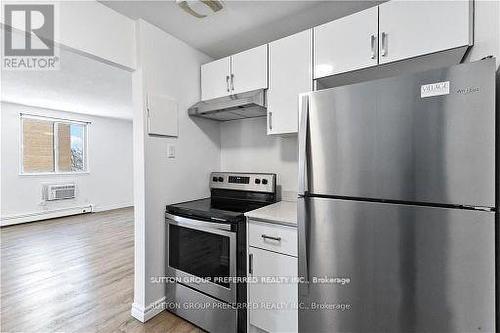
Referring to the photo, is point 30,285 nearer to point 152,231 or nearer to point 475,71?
point 152,231

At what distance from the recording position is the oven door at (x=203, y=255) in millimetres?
1693

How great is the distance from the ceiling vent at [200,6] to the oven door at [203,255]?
139 centimetres

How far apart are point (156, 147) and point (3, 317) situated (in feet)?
5.72

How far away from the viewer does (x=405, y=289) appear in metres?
1.02

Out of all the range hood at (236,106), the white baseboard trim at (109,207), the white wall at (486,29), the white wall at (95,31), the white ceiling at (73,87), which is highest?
the white ceiling at (73,87)

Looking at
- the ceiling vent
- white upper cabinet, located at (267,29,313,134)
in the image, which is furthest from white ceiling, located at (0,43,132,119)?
white upper cabinet, located at (267,29,313,134)

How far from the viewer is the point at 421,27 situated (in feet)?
4.42

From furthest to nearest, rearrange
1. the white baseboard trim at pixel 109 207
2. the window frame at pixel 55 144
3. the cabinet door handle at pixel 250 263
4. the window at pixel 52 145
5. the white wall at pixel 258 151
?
the white baseboard trim at pixel 109 207 → the window at pixel 52 145 → the window frame at pixel 55 144 → the white wall at pixel 258 151 → the cabinet door handle at pixel 250 263

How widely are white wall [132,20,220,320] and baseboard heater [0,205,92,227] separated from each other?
428cm

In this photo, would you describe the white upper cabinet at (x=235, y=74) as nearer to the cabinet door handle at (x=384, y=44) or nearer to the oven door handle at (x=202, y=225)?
the cabinet door handle at (x=384, y=44)

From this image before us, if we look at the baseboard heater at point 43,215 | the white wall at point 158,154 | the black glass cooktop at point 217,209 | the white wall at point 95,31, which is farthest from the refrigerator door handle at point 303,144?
the baseboard heater at point 43,215

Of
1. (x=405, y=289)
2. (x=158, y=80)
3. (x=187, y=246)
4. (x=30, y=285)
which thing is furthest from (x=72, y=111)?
(x=405, y=289)

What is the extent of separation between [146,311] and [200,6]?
7.14ft

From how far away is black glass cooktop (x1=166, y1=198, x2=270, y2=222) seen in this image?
171cm
